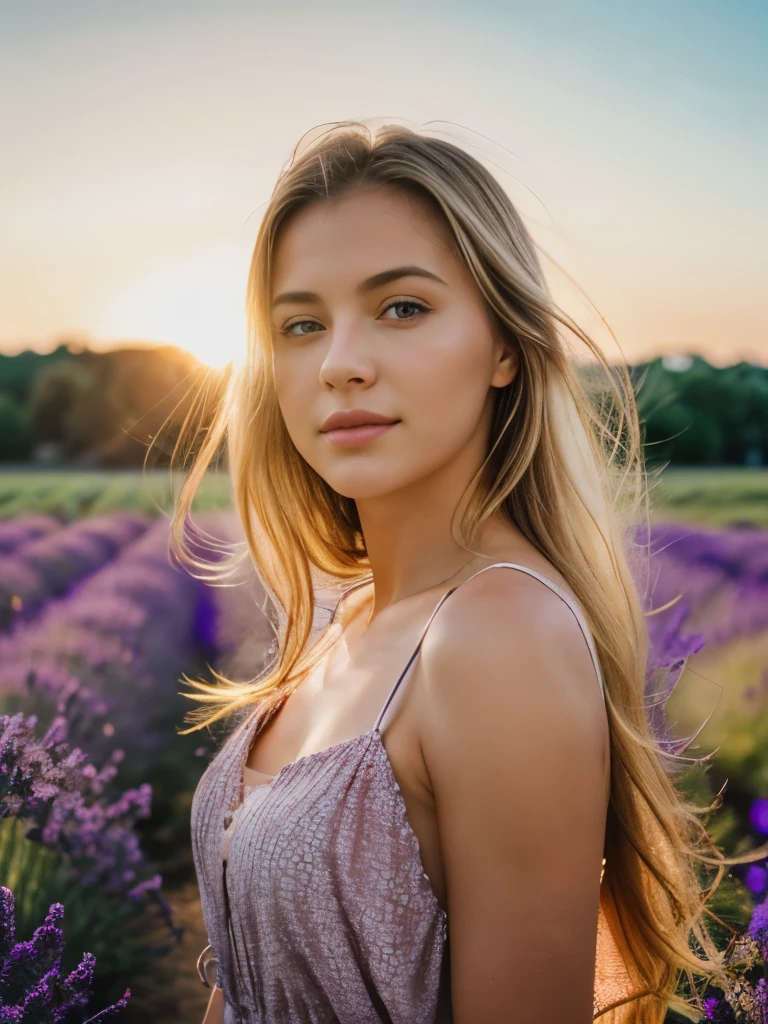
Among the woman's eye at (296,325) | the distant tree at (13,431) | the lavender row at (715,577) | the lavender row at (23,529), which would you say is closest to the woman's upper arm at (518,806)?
the woman's eye at (296,325)

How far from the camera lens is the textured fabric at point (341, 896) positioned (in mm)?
1259

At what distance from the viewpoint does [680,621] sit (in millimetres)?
2207

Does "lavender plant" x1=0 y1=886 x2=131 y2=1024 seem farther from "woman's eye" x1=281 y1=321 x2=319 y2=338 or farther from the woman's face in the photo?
"woman's eye" x1=281 y1=321 x2=319 y2=338

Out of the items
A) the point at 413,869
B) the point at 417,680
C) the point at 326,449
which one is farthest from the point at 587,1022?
the point at 326,449

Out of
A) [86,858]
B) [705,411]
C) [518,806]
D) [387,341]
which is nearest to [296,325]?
[387,341]

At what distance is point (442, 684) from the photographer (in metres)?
1.20

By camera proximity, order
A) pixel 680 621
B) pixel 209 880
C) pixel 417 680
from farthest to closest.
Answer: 1. pixel 680 621
2. pixel 209 880
3. pixel 417 680

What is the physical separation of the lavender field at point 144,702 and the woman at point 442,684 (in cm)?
35

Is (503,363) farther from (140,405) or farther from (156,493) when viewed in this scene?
(156,493)

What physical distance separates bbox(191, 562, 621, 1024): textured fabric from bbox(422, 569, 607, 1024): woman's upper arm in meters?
0.08

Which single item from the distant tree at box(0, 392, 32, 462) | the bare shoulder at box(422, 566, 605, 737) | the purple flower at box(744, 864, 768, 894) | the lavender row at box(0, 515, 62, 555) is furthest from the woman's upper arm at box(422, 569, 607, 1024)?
the distant tree at box(0, 392, 32, 462)

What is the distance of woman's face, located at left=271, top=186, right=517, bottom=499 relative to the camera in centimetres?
139

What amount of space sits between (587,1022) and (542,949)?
0.17 meters

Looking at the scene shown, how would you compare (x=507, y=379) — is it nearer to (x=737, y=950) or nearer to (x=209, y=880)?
(x=209, y=880)
